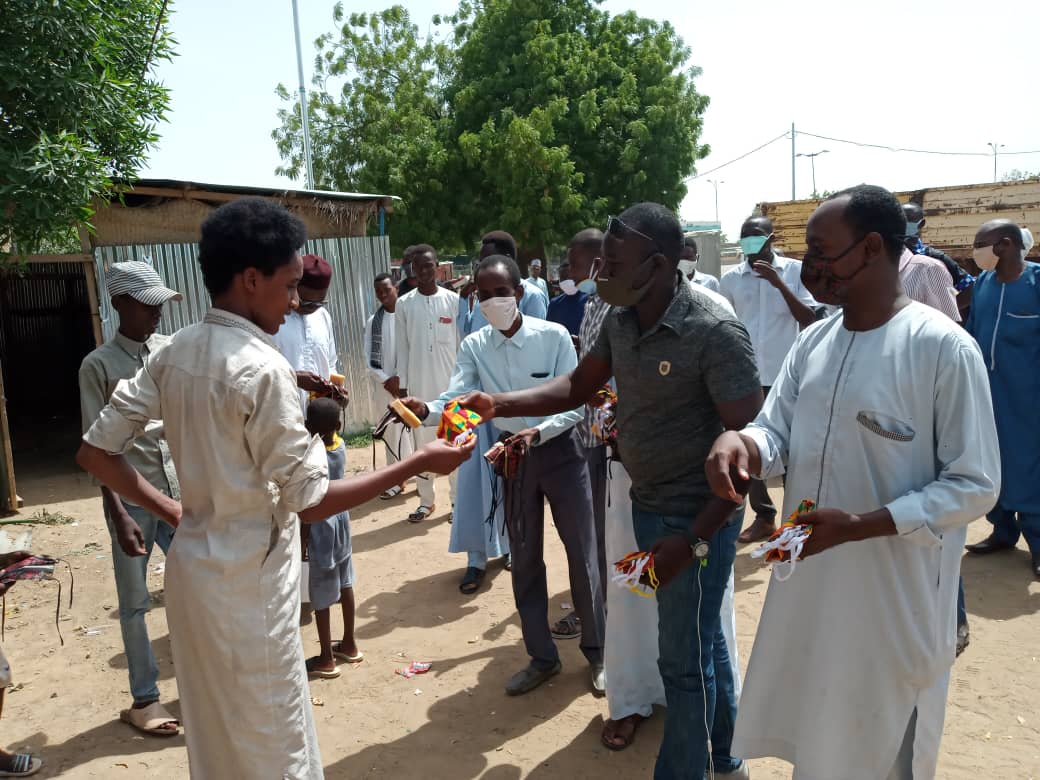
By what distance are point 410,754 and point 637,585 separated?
1.83m

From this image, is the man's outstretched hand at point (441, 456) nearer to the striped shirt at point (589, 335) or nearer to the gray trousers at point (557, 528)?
the gray trousers at point (557, 528)

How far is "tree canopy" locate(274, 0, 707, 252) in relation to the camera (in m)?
18.9

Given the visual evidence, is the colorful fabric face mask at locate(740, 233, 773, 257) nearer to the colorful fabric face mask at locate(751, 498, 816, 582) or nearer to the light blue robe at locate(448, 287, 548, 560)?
the light blue robe at locate(448, 287, 548, 560)

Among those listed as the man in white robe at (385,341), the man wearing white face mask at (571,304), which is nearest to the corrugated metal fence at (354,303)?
the man in white robe at (385,341)

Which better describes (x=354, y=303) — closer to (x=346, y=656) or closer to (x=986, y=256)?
(x=346, y=656)

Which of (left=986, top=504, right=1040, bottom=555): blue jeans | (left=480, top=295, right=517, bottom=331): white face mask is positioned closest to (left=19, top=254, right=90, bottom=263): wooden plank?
(left=480, top=295, right=517, bottom=331): white face mask

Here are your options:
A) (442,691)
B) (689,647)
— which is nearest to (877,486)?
(689,647)

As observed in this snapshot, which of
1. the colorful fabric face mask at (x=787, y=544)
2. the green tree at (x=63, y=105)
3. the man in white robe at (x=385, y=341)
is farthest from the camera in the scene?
the man in white robe at (x=385, y=341)

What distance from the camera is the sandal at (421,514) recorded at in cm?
750

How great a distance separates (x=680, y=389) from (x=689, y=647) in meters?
0.93

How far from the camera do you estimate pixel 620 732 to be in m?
3.73

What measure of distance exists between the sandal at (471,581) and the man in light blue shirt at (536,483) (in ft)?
4.66

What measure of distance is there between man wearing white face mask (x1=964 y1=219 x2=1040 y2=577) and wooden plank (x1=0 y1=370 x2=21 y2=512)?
8868mm

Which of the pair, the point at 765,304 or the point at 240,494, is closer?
the point at 240,494
